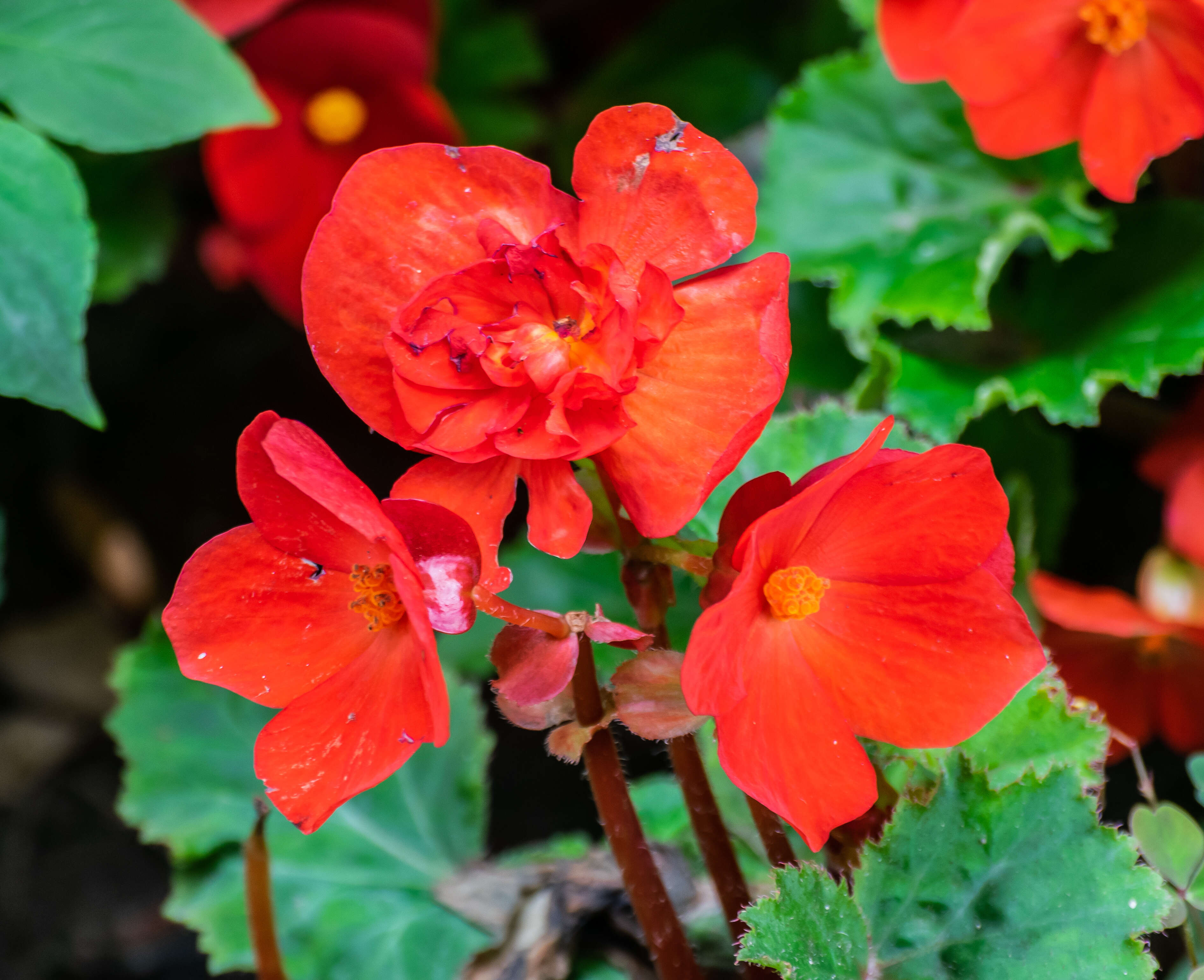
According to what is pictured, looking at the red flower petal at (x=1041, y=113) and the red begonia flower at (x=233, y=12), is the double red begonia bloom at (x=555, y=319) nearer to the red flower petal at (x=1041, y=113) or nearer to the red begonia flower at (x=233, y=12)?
the red flower petal at (x=1041, y=113)

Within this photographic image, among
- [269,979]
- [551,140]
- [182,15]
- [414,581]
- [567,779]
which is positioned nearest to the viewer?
[414,581]

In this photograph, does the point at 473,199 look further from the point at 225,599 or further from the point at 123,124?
the point at 123,124

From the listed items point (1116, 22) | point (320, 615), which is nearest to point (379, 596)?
point (320, 615)

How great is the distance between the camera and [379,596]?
1.34 feet

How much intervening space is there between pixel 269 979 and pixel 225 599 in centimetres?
30

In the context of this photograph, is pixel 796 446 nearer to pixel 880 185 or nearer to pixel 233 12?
pixel 880 185

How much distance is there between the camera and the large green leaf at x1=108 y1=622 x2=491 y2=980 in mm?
727

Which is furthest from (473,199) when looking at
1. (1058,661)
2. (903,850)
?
(1058,661)

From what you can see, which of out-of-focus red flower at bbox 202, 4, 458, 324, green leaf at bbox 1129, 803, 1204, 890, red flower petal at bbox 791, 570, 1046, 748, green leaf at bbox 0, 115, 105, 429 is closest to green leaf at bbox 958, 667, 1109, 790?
green leaf at bbox 1129, 803, 1204, 890

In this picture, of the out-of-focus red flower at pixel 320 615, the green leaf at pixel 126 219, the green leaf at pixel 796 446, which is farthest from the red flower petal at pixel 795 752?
the green leaf at pixel 126 219

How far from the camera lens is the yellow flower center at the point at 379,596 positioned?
0.41 meters

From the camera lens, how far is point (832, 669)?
429mm

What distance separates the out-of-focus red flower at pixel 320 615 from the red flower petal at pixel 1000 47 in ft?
1.55

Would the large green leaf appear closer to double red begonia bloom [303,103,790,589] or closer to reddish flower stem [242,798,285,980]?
reddish flower stem [242,798,285,980]
